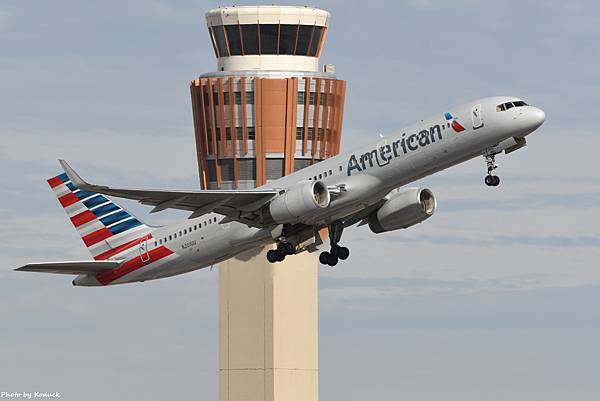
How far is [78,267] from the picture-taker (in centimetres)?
12106

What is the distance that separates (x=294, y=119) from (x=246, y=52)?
233 inches

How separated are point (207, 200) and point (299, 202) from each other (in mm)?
5124

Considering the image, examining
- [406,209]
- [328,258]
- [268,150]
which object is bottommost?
[328,258]

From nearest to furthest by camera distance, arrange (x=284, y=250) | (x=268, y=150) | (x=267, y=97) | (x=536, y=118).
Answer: (x=536, y=118) → (x=284, y=250) → (x=267, y=97) → (x=268, y=150)

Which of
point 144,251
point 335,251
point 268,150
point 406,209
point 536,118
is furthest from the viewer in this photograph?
point 268,150

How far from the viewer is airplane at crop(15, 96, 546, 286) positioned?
107938 mm

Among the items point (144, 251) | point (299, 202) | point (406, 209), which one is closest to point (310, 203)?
point (299, 202)

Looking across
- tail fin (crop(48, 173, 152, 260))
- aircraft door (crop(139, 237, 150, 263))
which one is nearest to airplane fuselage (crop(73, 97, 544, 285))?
aircraft door (crop(139, 237, 150, 263))

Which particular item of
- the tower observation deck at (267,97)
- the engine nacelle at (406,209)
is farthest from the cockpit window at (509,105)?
the tower observation deck at (267,97)

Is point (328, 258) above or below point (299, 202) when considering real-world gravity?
below

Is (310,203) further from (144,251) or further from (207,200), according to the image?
(144,251)

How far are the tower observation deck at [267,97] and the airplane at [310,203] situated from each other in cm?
2716

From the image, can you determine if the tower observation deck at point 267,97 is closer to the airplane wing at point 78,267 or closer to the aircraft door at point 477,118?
the airplane wing at point 78,267

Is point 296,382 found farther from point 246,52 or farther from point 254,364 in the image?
point 246,52
